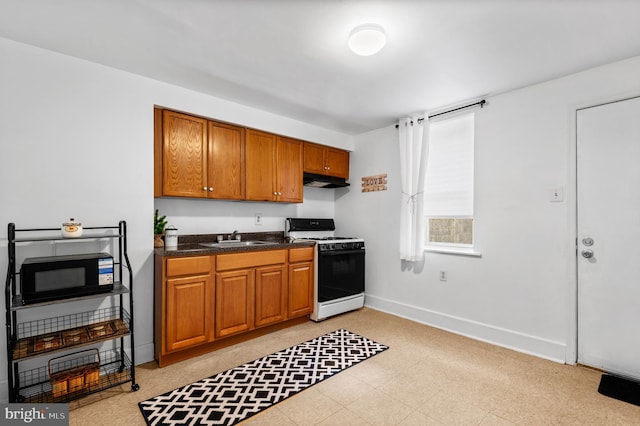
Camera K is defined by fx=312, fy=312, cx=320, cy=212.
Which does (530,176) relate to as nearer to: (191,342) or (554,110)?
(554,110)

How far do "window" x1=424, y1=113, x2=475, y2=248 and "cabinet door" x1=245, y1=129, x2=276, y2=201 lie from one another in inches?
71.9

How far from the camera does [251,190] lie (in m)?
3.43

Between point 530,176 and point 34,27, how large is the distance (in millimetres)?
3942

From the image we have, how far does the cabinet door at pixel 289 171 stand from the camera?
370 cm

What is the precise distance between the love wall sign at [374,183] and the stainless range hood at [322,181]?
27 cm

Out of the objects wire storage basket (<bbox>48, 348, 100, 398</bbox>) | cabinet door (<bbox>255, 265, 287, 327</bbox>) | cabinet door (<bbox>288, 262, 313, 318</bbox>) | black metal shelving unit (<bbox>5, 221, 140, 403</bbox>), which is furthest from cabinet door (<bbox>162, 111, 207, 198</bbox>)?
wire storage basket (<bbox>48, 348, 100, 398</bbox>)

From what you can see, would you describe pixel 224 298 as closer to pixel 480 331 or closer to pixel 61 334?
pixel 61 334

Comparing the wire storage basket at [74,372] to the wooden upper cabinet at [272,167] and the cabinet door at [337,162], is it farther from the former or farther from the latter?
the cabinet door at [337,162]

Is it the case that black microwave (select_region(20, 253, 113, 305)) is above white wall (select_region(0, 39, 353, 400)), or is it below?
below

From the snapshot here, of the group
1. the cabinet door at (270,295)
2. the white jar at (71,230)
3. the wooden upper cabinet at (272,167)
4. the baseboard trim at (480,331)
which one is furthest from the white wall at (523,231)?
the white jar at (71,230)

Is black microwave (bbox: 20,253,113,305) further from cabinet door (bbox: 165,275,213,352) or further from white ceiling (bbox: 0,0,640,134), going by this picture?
white ceiling (bbox: 0,0,640,134)

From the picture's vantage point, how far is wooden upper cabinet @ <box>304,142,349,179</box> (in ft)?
13.2

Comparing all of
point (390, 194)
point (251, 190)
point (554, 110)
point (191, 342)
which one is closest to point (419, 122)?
point (390, 194)

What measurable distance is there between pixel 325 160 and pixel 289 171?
2.13 ft
